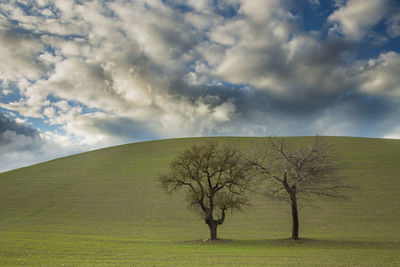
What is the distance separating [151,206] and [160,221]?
6.30m

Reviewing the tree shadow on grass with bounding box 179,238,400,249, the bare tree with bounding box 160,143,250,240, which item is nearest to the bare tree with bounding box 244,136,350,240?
the tree shadow on grass with bounding box 179,238,400,249

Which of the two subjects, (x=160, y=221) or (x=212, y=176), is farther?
(x=160, y=221)

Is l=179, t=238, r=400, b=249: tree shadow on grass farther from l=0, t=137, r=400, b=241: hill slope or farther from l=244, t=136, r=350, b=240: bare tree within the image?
l=0, t=137, r=400, b=241: hill slope

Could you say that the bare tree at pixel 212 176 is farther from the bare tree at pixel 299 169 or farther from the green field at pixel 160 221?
the green field at pixel 160 221

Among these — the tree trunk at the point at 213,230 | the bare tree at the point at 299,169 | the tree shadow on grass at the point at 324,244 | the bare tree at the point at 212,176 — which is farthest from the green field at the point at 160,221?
the bare tree at the point at 299,169

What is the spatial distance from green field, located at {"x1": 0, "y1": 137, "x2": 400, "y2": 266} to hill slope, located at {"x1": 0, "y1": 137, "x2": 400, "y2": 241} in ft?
0.50

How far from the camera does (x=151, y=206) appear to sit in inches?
1864

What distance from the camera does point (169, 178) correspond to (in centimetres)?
3105

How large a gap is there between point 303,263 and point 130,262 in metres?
9.66

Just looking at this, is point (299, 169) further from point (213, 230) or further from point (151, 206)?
point (151, 206)

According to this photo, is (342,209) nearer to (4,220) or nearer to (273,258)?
(273,258)

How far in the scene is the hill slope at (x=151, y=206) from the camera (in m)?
36.3

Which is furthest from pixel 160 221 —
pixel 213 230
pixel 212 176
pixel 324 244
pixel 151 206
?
pixel 324 244

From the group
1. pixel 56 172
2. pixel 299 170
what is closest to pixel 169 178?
pixel 299 170
